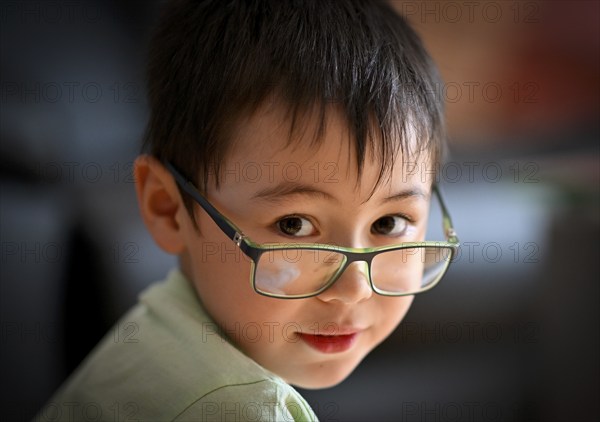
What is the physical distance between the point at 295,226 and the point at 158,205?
→ 233 mm

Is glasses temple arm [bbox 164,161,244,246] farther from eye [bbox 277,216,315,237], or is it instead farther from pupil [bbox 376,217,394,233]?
pupil [bbox 376,217,394,233]

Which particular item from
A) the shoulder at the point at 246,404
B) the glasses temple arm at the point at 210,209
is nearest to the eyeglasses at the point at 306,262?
the glasses temple arm at the point at 210,209

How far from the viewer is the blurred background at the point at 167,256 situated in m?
1.26

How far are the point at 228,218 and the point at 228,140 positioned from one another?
0.09 meters

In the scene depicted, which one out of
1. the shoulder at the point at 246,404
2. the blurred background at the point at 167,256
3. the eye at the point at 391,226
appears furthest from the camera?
the blurred background at the point at 167,256

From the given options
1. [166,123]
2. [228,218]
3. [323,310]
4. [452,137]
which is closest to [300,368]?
[323,310]

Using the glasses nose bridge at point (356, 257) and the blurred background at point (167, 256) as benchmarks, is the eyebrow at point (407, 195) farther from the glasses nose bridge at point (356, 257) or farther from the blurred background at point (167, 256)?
the blurred background at point (167, 256)

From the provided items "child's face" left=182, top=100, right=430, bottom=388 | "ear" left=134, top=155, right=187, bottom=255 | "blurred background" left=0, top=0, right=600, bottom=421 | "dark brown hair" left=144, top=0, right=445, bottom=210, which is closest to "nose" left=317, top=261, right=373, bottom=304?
"child's face" left=182, top=100, right=430, bottom=388

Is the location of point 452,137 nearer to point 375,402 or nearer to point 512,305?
point 512,305

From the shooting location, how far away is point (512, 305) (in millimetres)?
1507

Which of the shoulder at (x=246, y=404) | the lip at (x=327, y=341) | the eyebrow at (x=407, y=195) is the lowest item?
the shoulder at (x=246, y=404)

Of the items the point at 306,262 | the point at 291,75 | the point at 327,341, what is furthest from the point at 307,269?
the point at 291,75

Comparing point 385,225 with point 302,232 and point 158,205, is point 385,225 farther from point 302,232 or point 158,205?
point 158,205

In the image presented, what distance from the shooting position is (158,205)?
3.24 feet
